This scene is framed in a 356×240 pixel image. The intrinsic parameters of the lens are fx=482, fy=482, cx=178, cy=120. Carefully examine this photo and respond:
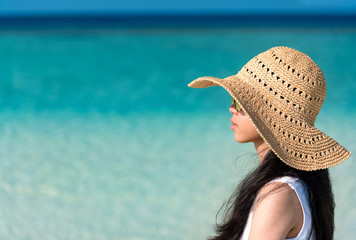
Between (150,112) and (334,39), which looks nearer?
(150,112)

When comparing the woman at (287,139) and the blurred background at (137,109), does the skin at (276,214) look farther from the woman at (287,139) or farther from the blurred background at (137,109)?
the blurred background at (137,109)

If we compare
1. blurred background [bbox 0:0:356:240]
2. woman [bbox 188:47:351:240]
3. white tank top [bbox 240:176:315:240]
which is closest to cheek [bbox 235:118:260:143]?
woman [bbox 188:47:351:240]

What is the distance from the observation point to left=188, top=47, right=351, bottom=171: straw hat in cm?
103

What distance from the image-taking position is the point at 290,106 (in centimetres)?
104

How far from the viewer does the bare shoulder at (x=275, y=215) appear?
0.90 meters

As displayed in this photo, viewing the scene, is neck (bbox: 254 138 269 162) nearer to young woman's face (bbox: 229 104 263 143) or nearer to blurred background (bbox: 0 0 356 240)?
young woman's face (bbox: 229 104 263 143)

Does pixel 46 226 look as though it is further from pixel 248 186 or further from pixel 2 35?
pixel 2 35

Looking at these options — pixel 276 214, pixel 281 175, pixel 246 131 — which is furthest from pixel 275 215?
pixel 246 131

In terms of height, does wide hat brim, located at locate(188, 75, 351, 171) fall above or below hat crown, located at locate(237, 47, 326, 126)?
below

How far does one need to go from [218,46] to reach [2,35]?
2719 millimetres

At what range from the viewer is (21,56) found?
5.37 meters

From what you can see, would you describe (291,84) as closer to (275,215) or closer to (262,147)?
(262,147)

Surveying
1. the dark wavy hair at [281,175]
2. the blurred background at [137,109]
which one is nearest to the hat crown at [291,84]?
the dark wavy hair at [281,175]

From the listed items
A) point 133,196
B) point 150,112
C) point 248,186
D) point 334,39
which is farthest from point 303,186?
point 334,39
